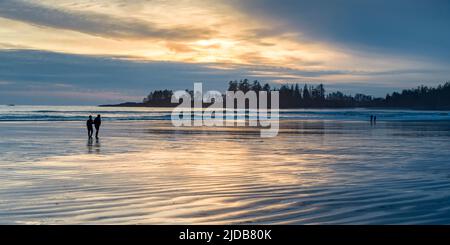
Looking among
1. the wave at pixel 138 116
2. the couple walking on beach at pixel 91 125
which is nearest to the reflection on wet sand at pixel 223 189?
the couple walking on beach at pixel 91 125

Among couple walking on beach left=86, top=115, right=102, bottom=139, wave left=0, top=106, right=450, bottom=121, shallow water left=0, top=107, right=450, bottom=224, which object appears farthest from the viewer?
wave left=0, top=106, right=450, bottom=121

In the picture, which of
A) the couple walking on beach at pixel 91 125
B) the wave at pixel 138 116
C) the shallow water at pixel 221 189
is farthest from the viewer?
the wave at pixel 138 116

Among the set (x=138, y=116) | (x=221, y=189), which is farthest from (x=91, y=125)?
(x=138, y=116)

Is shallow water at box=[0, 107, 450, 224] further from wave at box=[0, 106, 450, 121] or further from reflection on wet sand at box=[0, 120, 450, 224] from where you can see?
wave at box=[0, 106, 450, 121]

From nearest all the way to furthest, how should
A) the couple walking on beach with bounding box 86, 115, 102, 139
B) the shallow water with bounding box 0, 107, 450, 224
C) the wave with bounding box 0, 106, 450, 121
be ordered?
the shallow water with bounding box 0, 107, 450, 224 → the couple walking on beach with bounding box 86, 115, 102, 139 → the wave with bounding box 0, 106, 450, 121

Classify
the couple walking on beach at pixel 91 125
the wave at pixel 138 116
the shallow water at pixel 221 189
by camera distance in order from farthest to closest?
the wave at pixel 138 116 → the couple walking on beach at pixel 91 125 → the shallow water at pixel 221 189

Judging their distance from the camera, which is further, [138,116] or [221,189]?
[138,116]

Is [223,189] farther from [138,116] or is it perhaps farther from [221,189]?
[138,116]

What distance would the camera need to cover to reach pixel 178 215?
852 cm

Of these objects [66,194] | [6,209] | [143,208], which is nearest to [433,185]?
[143,208]

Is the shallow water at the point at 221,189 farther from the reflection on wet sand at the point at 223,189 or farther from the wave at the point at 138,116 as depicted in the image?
the wave at the point at 138,116

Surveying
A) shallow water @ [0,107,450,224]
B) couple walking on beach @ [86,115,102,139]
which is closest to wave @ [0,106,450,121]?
couple walking on beach @ [86,115,102,139]

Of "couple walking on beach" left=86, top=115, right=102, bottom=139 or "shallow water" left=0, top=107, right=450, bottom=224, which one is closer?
"shallow water" left=0, top=107, right=450, bottom=224

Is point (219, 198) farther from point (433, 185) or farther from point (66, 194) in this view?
point (433, 185)
